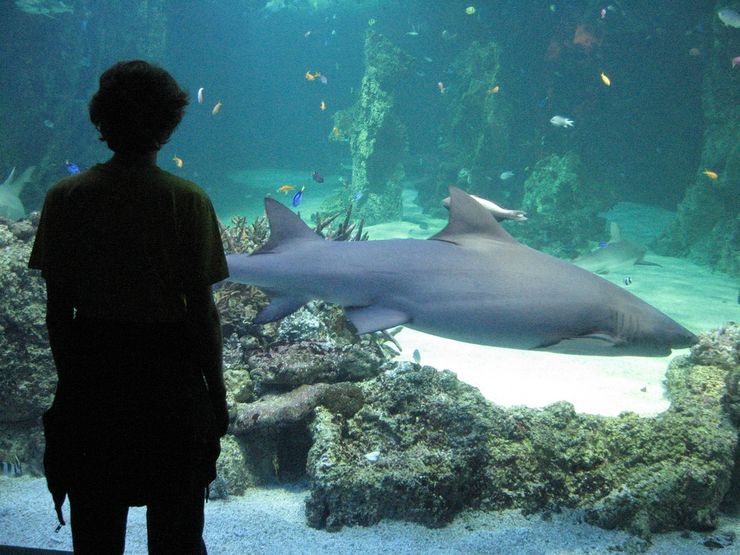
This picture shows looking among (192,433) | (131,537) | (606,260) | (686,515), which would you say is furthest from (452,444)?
(606,260)

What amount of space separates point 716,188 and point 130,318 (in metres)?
18.6

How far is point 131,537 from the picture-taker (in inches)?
109

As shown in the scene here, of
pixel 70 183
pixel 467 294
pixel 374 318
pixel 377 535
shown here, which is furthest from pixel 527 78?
pixel 70 183

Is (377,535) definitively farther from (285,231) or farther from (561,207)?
(561,207)

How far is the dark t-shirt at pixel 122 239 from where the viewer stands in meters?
1.41

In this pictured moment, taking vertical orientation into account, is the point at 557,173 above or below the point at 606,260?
above

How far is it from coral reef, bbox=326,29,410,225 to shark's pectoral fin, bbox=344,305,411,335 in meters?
16.1

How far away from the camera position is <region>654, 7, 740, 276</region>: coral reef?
14906 mm

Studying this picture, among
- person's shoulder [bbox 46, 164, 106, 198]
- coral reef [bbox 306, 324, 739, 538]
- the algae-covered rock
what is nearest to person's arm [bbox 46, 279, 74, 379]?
person's shoulder [bbox 46, 164, 106, 198]

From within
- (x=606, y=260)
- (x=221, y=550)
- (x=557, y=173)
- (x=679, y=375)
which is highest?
(x=557, y=173)

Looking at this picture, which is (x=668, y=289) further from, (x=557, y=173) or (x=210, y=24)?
(x=210, y=24)

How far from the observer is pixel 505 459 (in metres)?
3.39

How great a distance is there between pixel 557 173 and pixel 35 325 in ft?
52.2

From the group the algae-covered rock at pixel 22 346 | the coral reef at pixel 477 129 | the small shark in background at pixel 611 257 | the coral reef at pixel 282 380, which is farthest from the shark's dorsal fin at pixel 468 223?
the coral reef at pixel 477 129
